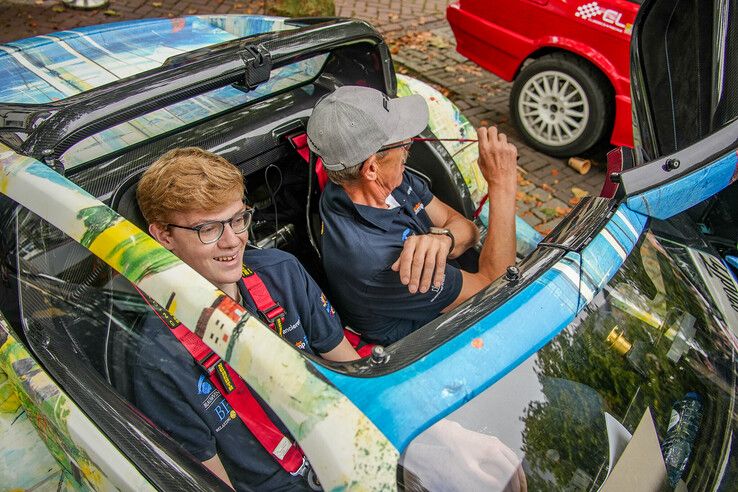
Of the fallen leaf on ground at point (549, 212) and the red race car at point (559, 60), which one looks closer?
the red race car at point (559, 60)

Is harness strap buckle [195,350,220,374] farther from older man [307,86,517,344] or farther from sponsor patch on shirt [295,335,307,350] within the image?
older man [307,86,517,344]

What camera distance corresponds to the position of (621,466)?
153 cm

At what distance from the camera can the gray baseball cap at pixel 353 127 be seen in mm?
2111

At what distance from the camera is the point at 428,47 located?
6719mm

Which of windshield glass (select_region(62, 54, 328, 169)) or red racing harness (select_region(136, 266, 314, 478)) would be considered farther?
windshield glass (select_region(62, 54, 328, 169))

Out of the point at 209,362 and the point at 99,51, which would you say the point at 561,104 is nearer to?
the point at 99,51

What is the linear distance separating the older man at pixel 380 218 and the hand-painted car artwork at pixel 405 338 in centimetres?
26

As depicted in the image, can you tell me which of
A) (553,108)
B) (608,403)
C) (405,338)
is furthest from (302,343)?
(553,108)

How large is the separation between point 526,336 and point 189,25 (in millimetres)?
2975

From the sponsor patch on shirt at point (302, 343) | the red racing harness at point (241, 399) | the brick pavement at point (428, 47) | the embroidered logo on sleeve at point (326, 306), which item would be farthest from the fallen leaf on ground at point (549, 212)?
the red racing harness at point (241, 399)

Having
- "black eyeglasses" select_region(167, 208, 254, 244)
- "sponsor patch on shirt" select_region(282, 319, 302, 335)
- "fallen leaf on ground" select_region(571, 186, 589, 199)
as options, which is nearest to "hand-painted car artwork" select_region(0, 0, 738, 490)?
"black eyeglasses" select_region(167, 208, 254, 244)

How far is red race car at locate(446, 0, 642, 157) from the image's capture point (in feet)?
14.2

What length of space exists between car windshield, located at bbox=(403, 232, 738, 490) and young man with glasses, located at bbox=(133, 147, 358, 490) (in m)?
0.49

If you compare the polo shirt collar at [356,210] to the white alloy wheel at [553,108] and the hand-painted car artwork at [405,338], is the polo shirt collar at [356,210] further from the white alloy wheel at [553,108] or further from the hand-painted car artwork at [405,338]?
the white alloy wheel at [553,108]
